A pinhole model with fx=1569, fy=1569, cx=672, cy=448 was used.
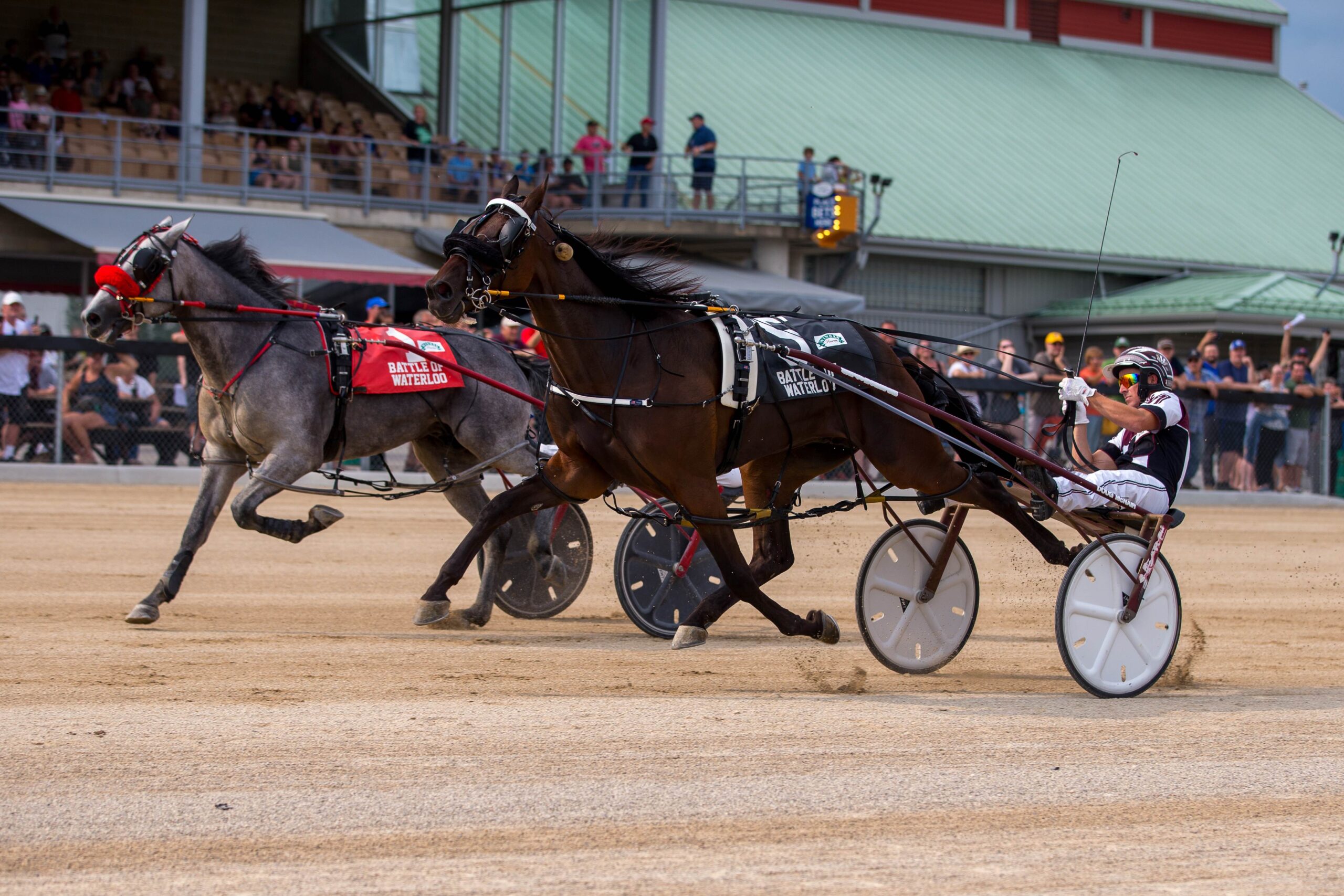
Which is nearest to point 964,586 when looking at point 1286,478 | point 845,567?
point 845,567

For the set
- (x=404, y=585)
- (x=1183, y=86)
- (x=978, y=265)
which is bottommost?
(x=404, y=585)

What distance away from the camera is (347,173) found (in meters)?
22.0

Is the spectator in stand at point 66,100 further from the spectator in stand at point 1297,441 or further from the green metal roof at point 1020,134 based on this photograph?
the spectator in stand at point 1297,441

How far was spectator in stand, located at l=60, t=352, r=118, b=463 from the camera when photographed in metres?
14.4

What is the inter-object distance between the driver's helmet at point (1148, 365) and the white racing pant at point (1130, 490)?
0.44m

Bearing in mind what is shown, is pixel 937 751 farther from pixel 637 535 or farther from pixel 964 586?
pixel 637 535

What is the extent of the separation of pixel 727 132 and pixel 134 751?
2347cm

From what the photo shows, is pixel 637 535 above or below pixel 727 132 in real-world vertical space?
below

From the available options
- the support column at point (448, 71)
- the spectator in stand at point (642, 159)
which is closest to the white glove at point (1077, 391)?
the spectator in stand at point (642, 159)

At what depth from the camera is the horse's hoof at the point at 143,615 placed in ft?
25.9

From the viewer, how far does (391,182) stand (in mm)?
21750

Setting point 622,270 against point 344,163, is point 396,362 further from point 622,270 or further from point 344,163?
point 344,163

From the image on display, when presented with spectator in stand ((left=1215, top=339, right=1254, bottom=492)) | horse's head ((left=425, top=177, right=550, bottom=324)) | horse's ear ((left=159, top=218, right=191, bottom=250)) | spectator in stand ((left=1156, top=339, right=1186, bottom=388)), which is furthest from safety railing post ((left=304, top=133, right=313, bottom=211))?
horse's head ((left=425, top=177, right=550, bottom=324))

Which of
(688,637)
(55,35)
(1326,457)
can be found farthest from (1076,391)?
(55,35)
